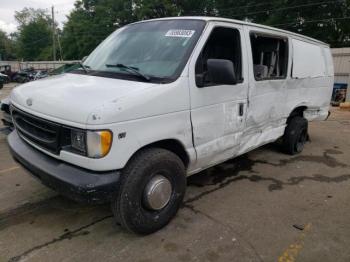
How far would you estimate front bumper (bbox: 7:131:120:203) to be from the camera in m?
2.65

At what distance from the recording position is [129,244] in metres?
3.08

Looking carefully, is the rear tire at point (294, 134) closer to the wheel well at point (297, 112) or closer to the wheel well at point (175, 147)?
the wheel well at point (297, 112)

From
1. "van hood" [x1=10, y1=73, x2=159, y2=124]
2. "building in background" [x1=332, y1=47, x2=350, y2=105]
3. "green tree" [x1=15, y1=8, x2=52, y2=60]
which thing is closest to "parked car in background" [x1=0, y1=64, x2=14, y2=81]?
"building in background" [x1=332, y1=47, x2=350, y2=105]

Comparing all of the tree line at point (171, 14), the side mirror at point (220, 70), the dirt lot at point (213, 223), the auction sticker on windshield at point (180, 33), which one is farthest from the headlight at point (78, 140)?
the tree line at point (171, 14)

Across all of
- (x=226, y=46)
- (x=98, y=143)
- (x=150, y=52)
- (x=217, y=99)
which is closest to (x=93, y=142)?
(x=98, y=143)

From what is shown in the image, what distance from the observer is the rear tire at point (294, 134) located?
18.4 ft

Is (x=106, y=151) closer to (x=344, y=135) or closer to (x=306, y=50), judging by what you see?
(x=306, y=50)

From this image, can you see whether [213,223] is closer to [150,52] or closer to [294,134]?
[150,52]

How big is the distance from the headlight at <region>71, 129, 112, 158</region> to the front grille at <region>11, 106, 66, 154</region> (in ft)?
0.69

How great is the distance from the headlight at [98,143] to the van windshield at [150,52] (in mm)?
783

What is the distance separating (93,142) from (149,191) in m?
0.79

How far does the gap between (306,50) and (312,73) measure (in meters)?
0.44

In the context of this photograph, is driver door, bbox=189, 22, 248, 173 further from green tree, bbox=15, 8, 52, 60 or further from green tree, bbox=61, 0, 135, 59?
green tree, bbox=15, 8, 52, 60

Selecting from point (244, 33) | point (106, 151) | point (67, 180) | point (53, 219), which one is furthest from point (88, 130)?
point (244, 33)
